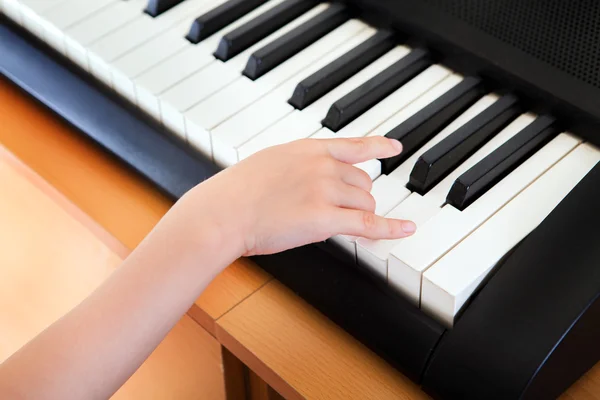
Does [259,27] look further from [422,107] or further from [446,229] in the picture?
[446,229]

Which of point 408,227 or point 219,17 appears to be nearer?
point 408,227

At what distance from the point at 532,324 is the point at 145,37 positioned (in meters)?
0.58

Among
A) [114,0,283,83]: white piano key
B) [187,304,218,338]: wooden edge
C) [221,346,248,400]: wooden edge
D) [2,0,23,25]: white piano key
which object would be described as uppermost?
[114,0,283,83]: white piano key

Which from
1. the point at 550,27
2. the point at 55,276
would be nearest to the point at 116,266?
the point at 55,276

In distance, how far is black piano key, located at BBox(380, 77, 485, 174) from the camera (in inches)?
32.9

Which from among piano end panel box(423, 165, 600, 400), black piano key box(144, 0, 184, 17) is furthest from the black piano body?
black piano key box(144, 0, 184, 17)

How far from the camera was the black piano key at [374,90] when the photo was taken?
87cm

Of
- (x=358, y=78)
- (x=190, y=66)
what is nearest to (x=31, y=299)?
(x=190, y=66)

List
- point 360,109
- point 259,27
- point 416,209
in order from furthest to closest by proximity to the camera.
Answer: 1. point 259,27
2. point 360,109
3. point 416,209

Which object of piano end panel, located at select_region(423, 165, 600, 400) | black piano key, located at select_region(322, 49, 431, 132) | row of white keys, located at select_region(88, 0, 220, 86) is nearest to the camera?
piano end panel, located at select_region(423, 165, 600, 400)

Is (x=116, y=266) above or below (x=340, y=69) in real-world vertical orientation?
below

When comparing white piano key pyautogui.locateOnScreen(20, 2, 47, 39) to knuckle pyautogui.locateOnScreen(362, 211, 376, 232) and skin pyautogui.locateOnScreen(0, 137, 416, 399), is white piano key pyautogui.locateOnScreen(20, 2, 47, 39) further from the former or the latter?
knuckle pyautogui.locateOnScreen(362, 211, 376, 232)

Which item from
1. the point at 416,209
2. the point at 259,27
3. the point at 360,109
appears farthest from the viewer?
the point at 259,27

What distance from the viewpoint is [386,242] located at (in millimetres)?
748
